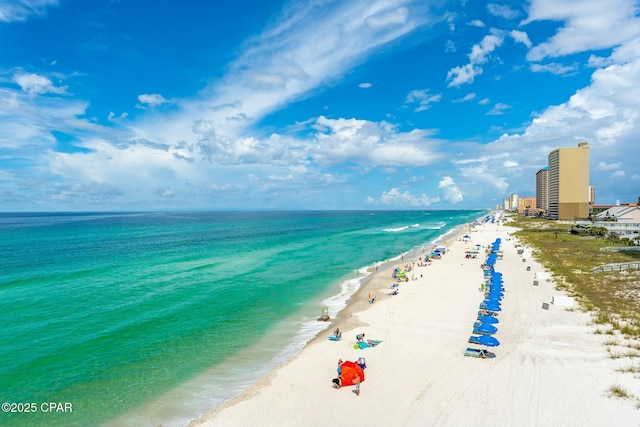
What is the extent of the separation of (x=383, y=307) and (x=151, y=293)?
25.6 metres

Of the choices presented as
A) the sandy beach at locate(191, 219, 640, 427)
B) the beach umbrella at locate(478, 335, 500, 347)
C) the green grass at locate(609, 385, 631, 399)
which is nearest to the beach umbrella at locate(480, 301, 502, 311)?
the sandy beach at locate(191, 219, 640, 427)

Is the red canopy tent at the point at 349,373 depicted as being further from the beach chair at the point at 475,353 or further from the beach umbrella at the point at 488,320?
the beach umbrella at the point at 488,320

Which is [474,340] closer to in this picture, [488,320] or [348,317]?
[488,320]

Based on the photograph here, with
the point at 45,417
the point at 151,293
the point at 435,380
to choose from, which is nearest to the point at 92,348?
the point at 45,417

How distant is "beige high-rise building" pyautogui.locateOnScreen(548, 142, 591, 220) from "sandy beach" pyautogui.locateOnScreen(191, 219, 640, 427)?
13255cm

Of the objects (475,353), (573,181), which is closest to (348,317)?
(475,353)

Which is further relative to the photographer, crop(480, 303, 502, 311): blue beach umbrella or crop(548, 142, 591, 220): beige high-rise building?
crop(548, 142, 591, 220): beige high-rise building

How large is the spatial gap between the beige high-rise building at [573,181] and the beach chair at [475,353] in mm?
144512

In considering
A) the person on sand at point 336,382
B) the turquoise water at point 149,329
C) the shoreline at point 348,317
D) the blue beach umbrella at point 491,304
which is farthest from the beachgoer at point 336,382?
the blue beach umbrella at point 491,304

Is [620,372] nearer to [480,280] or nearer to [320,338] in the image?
[320,338]

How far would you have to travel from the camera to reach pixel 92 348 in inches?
950

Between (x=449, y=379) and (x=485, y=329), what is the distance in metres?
6.60

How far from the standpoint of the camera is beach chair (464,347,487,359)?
19969 millimetres

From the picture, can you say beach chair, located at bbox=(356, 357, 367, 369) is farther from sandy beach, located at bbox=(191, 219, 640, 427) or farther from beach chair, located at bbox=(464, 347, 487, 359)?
beach chair, located at bbox=(464, 347, 487, 359)
